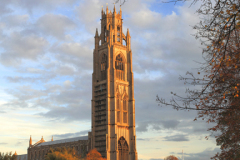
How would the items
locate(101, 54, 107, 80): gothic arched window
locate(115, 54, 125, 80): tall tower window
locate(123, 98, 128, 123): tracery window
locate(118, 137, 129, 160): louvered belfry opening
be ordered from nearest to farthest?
1. locate(118, 137, 129, 160): louvered belfry opening
2. locate(123, 98, 128, 123): tracery window
3. locate(115, 54, 125, 80): tall tower window
4. locate(101, 54, 107, 80): gothic arched window

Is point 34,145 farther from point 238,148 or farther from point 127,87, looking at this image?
point 238,148

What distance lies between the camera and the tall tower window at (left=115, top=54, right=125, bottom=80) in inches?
4289

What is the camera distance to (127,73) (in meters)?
112

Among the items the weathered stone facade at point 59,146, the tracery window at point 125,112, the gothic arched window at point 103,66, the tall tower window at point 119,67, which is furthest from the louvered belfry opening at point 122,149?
the gothic arched window at point 103,66

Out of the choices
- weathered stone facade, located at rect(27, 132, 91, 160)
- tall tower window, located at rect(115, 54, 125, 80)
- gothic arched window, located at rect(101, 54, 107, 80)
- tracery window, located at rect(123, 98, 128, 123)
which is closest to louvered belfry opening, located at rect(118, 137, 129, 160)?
tracery window, located at rect(123, 98, 128, 123)

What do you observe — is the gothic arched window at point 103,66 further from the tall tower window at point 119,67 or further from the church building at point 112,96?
the tall tower window at point 119,67

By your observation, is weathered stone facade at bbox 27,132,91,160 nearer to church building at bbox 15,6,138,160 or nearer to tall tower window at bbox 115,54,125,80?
church building at bbox 15,6,138,160

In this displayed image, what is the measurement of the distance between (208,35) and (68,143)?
4162 inches

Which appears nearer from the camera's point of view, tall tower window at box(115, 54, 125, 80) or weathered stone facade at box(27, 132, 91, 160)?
tall tower window at box(115, 54, 125, 80)

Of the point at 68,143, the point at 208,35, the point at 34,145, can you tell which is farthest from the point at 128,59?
the point at 208,35

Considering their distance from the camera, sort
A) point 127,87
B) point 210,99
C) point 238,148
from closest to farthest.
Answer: point 210,99
point 238,148
point 127,87

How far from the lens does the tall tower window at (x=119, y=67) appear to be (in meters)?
109

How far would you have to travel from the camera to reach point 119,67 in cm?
11050

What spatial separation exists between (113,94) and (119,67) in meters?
10.7
